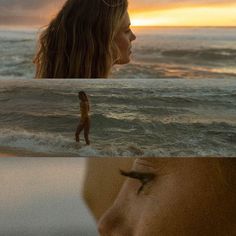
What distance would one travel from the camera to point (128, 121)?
41.3 inches

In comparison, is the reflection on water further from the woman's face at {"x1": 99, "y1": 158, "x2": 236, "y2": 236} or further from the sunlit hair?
the sunlit hair

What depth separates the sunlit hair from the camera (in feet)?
3.24

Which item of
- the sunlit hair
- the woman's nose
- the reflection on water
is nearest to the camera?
the sunlit hair

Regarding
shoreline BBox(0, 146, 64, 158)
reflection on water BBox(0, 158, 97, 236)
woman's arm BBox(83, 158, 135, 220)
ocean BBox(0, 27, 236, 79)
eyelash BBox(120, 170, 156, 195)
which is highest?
ocean BBox(0, 27, 236, 79)

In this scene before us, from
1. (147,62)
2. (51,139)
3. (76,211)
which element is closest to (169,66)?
(147,62)

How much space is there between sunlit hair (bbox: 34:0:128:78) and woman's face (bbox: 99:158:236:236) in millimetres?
258

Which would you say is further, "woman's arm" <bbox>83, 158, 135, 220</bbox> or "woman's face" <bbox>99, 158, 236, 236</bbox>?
"woman's arm" <bbox>83, 158, 135, 220</bbox>

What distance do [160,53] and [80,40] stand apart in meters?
0.17

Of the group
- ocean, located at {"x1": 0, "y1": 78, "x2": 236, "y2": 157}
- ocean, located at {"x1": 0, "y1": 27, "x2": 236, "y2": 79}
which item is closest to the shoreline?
ocean, located at {"x1": 0, "y1": 78, "x2": 236, "y2": 157}

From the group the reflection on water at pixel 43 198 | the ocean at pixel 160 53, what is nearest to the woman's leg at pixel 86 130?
the ocean at pixel 160 53

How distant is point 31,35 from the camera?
1028 millimetres

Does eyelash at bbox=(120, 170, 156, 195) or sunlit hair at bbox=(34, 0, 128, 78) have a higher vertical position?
sunlit hair at bbox=(34, 0, 128, 78)

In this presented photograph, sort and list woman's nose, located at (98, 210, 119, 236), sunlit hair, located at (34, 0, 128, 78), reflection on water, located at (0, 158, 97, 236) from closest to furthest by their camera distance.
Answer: sunlit hair, located at (34, 0, 128, 78), woman's nose, located at (98, 210, 119, 236), reflection on water, located at (0, 158, 97, 236)

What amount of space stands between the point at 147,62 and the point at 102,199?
0.36 meters
